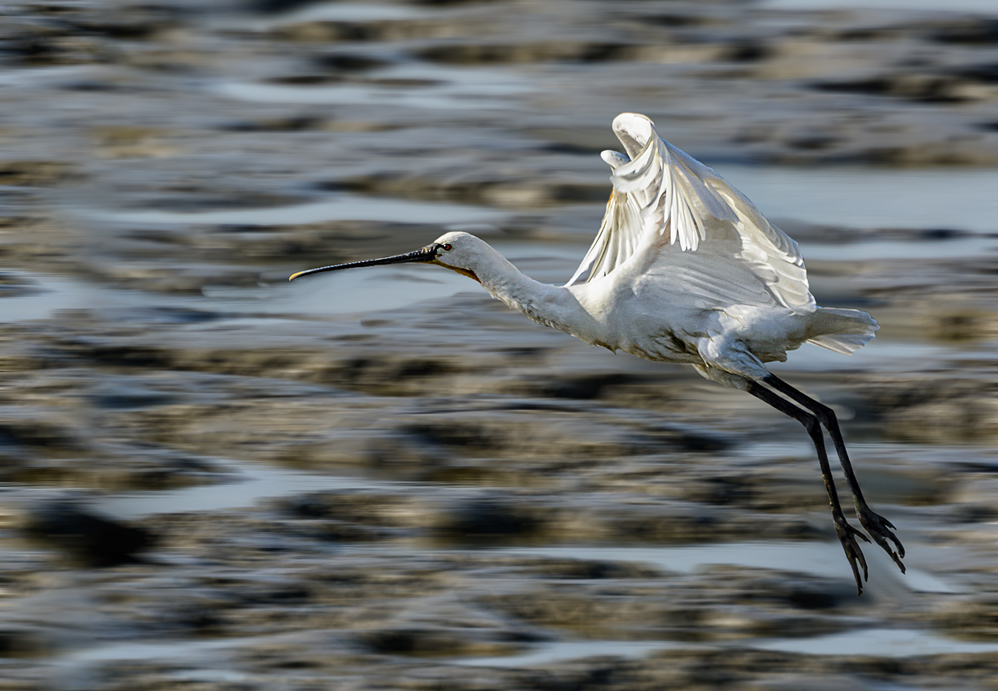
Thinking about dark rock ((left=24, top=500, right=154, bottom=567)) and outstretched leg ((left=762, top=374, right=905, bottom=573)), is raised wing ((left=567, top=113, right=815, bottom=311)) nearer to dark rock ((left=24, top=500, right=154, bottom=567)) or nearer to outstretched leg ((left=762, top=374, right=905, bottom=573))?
outstretched leg ((left=762, top=374, right=905, bottom=573))

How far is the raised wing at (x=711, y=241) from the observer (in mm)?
4621

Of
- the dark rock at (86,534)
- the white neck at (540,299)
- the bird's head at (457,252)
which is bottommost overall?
the dark rock at (86,534)

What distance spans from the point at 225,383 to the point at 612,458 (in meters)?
2.24

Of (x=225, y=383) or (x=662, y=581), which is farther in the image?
(x=225, y=383)

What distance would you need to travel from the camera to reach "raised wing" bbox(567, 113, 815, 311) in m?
4.62

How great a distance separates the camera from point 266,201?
29.9 feet

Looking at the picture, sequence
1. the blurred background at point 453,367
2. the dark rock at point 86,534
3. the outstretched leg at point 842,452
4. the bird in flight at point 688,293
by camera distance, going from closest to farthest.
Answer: the bird in flight at point 688,293 → the outstretched leg at point 842,452 → the blurred background at point 453,367 → the dark rock at point 86,534

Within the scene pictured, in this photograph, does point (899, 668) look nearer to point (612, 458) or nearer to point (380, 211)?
point (612, 458)

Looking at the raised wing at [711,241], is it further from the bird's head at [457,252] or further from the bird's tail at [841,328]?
the bird's head at [457,252]

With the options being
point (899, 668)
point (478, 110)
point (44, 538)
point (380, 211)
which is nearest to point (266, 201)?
point (380, 211)

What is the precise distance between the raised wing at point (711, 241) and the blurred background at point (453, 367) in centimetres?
148

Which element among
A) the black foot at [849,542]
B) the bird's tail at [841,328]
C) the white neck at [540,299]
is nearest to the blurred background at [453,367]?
the black foot at [849,542]

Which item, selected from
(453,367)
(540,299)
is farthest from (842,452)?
(453,367)

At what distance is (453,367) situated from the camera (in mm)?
7359
